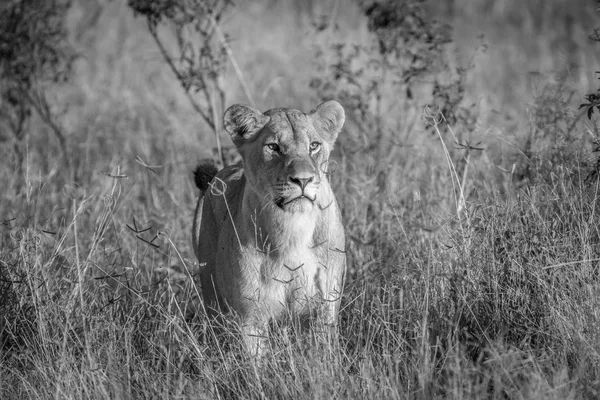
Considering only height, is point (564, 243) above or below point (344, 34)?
below

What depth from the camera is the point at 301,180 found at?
4090mm

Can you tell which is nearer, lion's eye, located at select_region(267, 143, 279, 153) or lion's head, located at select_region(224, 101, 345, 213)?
lion's head, located at select_region(224, 101, 345, 213)

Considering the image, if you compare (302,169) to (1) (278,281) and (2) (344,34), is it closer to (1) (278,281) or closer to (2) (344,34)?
(1) (278,281)

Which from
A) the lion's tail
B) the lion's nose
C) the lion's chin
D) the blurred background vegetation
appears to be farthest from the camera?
the lion's tail

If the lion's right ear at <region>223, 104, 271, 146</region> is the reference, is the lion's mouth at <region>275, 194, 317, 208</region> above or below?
below

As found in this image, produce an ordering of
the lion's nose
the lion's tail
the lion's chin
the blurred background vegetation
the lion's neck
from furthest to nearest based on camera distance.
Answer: the lion's tail
the lion's neck
the lion's chin
the lion's nose
the blurred background vegetation

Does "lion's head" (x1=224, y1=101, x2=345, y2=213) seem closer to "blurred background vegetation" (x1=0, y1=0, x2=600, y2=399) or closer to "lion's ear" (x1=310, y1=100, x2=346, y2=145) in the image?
"lion's ear" (x1=310, y1=100, x2=346, y2=145)

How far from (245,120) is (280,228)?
0.66 meters

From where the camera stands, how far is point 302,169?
162 inches

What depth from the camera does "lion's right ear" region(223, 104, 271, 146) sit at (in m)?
4.66

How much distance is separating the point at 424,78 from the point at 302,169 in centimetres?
317

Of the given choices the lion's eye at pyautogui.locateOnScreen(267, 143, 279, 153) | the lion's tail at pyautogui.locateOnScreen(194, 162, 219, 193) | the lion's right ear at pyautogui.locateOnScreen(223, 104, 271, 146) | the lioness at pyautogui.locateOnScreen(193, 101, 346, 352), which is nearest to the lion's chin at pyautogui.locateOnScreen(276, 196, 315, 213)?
the lioness at pyautogui.locateOnScreen(193, 101, 346, 352)

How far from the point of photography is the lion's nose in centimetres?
409

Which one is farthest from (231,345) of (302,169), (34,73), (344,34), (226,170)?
(344,34)
